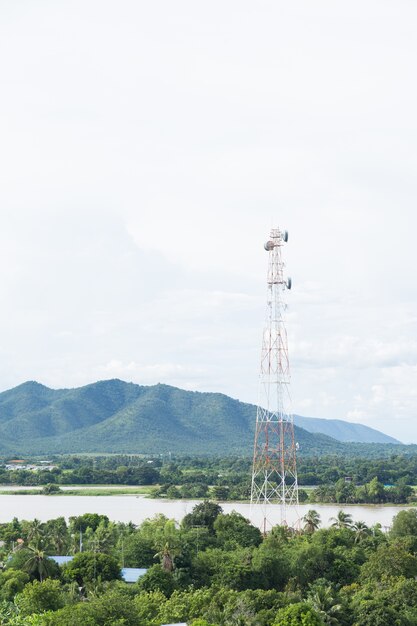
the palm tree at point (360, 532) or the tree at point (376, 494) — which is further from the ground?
the tree at point (376, 494)

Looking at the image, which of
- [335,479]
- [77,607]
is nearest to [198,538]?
[77,607]

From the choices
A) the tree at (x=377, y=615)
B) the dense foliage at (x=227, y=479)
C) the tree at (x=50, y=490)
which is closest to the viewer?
the tree at (x=377, y=615)

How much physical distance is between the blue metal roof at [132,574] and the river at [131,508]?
24.7 m

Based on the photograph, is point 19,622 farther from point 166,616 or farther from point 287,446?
point 287,446

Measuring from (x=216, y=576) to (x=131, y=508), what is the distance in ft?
136

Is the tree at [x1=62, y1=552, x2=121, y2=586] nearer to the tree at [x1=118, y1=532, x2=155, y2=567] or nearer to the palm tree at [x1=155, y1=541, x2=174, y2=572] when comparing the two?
the palm tree at [x1=155, y1=541, x2=174, y2=572]

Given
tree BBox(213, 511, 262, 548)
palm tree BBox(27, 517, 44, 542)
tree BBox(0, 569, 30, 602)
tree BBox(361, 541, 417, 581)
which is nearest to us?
tree BBox(0, 569, 30, 602)

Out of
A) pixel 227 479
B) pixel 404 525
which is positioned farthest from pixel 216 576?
pixel 227 479

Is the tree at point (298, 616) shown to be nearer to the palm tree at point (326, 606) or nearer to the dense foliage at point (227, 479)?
the palm tree at point (326, 606)

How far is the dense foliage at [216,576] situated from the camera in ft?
84.5

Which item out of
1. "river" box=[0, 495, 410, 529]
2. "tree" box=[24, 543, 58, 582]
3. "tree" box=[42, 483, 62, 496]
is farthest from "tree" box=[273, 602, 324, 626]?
"tree" box=[42, 483, 62, 496]

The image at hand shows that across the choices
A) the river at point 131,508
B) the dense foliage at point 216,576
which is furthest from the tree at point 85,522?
the river at point 131,508

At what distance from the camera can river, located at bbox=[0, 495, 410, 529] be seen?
65.6 metres

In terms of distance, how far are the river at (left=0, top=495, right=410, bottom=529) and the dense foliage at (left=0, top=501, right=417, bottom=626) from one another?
61.0 feet
